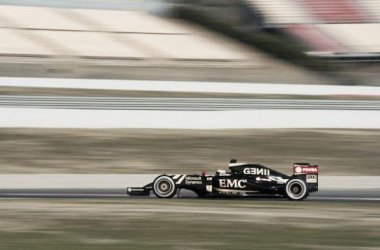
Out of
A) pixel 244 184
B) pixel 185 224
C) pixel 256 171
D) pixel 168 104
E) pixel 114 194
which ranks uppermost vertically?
pixel 168 104

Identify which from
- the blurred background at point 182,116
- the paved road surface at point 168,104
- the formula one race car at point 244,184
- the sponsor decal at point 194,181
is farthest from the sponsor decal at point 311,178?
the paved road surface at point 168,104

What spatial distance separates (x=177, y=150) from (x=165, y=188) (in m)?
7.36

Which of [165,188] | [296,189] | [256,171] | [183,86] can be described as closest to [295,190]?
[296,189]

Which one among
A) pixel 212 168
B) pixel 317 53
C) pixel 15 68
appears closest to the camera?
pixel 212 168

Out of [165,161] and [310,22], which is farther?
[310,22]

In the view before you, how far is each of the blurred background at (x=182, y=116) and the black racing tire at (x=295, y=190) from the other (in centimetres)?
34

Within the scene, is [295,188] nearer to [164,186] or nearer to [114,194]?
[164,186]

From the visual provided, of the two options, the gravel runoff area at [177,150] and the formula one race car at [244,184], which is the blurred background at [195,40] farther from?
the formula one race car at [244,184]

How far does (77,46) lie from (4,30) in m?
3.81

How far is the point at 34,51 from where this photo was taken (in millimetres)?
36469

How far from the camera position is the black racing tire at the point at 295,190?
1408 cm

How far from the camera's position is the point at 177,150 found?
21703mm

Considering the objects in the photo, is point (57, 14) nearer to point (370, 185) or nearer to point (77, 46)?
point (77, 46)

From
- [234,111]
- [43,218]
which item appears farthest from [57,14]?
[43,218]
